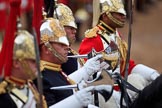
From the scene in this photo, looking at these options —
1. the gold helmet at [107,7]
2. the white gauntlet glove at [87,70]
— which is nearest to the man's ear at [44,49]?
the white gauntlet glove at [87,70]

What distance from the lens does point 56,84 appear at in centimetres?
653

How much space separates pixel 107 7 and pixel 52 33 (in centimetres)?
149

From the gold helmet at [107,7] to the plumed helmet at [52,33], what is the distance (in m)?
1.34

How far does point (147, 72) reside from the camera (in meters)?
7.64

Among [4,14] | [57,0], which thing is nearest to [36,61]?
[57,0]

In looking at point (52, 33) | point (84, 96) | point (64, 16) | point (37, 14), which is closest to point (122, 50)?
point (64, 16)

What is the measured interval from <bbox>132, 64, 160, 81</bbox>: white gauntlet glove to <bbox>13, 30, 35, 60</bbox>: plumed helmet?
6.98 ft

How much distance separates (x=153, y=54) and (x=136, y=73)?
949 cm

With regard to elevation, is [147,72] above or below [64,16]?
below

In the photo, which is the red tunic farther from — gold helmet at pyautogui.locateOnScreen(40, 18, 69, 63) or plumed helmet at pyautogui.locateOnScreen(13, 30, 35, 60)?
plumed helmet at pyautogui.locateOnScreen(13, 30, 35, 60)

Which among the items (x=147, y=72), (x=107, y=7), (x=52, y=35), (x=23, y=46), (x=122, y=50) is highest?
(x=23, y=46)

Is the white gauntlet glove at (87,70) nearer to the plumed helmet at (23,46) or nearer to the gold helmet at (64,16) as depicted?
the gold helmet at (64,16)

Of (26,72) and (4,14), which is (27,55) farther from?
(4,14)

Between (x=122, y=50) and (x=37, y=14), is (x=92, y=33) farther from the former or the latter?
(x=37, y=14)
